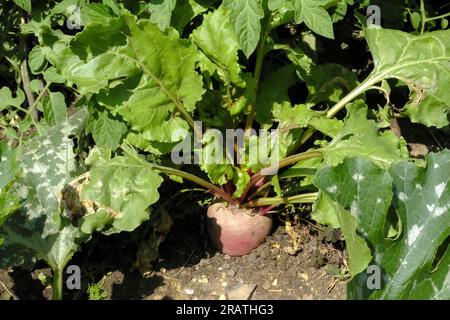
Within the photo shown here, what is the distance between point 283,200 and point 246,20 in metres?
0.74

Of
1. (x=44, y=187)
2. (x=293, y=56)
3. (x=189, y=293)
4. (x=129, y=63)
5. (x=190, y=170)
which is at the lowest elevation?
(x=189, y=293)

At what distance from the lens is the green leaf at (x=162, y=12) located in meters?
2.48

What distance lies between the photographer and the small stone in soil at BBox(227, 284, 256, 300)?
261cm

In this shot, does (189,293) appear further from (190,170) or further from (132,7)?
(132,7)

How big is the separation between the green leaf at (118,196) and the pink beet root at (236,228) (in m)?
0.39

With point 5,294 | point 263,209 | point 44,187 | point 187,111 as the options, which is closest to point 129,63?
point 187,111

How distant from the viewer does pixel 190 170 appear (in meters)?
2.97

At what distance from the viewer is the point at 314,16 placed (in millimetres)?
2396

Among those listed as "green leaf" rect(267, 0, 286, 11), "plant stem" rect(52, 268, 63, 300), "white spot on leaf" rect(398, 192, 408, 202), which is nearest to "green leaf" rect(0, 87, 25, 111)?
"plant stem" rect(52, 268, 63, 300)

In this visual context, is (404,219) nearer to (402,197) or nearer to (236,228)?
(402,197)

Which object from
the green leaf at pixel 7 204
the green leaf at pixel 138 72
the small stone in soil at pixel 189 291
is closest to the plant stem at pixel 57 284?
the green leaf at pixel 7 204

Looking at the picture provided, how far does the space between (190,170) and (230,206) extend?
29 centimetres

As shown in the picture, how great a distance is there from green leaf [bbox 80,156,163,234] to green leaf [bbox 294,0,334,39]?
0.77 m

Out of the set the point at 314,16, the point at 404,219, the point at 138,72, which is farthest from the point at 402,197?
the point at 138,72
